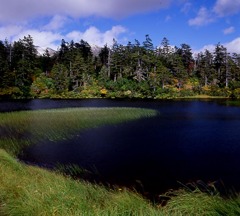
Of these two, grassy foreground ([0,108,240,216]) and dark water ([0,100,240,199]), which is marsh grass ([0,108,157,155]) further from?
grassy foreground ([0,108,240,216])

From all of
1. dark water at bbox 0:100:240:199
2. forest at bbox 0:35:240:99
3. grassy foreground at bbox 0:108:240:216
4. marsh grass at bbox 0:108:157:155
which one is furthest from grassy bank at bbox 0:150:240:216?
forest at bbox 0:35:240:99

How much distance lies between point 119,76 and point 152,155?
72830mm

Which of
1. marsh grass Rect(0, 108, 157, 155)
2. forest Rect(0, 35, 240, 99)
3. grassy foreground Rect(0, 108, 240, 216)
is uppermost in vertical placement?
forest Rect(0, 35, 240, 99)

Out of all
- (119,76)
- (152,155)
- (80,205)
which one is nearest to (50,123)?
(152,155)

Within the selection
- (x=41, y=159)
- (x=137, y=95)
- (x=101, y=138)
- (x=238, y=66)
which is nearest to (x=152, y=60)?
(x=137, y=95)

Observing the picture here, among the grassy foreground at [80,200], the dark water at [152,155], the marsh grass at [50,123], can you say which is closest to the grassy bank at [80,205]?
the grassy foreground at [80,200]

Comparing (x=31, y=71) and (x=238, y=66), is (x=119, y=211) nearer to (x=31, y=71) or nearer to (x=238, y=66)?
(x=31, y=71)

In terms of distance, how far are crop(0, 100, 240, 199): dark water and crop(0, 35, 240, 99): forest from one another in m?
51.9

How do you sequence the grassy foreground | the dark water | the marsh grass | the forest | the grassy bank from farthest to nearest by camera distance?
the forest < the marsh grass < the dark water < the grassy foreground < the grassy bank

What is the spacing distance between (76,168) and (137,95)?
65.6 metres

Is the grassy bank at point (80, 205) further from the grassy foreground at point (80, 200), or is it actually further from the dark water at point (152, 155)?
the dark water at point (152, 155)

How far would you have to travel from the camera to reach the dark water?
17422 millimetres

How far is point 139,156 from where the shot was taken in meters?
22.3

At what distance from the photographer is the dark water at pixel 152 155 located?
57.2 feet
